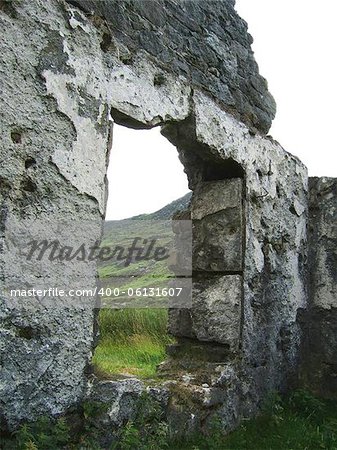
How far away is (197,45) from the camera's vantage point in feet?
11.7

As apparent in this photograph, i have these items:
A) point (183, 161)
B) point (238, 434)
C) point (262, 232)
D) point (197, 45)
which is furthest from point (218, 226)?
point (238, 434)

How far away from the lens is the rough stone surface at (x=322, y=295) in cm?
436

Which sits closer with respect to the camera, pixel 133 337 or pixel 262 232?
pixel 262 232

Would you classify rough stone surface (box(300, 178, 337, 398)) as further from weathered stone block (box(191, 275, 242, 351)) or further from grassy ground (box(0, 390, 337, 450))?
weathered stone block (box(191, 275, 242, 351))

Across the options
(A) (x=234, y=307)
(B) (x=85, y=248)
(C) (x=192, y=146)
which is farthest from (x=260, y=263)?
(B) (x=85, y=248)

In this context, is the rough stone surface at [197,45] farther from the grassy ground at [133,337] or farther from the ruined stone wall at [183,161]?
the grassy ground at [133,337]

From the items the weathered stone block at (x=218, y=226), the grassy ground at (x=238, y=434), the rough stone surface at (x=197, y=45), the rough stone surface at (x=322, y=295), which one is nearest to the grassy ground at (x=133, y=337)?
the rough stone surface at (x=322, y=295)

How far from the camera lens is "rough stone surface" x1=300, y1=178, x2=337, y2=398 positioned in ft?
14.3

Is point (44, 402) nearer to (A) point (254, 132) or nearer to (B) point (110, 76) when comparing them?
(B) point (110, 76)

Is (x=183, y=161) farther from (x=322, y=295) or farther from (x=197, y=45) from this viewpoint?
(x=322, y=295)

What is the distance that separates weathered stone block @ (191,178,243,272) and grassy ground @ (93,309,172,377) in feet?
6.47

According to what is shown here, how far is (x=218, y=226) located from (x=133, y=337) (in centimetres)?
324

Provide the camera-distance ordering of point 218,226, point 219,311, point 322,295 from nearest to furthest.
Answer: point 219,311 → point 218,226 → point 322,295

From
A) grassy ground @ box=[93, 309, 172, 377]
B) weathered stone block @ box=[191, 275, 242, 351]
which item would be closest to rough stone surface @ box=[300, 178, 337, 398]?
weathered stone block @ box=[191, 275, 242, 351]
